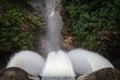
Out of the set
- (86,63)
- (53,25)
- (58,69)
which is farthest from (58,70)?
(53,25)

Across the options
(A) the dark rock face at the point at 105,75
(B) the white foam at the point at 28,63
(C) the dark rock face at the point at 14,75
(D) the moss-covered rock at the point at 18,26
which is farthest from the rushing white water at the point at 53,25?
(A) the dark rock face at the point at 105,75

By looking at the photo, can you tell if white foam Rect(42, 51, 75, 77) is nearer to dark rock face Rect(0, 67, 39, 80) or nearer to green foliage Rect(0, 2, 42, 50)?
dark rock face Rect(0, 67, 39, 80)

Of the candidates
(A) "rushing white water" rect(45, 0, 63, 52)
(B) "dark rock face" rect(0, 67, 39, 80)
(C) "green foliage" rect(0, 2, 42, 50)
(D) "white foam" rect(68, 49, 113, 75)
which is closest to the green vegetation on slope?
(A) "rushing white water" rect(45, 0, 63, 52)

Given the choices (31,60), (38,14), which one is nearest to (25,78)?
(31,60)

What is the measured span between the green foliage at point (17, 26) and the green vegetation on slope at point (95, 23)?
2732 millimetres

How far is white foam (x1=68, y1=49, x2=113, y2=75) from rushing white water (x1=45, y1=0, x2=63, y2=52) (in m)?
3.96

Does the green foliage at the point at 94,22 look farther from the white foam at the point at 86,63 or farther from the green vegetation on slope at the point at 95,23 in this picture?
the white foam at the point at 86,63

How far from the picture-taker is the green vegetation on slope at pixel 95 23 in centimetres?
1948

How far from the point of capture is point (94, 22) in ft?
70.4

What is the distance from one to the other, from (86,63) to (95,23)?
231 inches

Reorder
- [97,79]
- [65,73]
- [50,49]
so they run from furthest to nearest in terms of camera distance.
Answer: [50,49]
[65,73]
[97,79]

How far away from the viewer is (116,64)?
19234 millimetres

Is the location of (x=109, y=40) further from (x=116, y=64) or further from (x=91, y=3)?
(x=91, y=3)

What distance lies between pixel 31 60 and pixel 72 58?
2542mm
